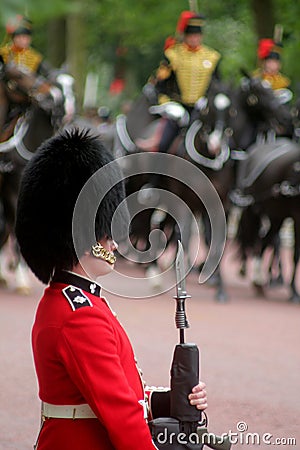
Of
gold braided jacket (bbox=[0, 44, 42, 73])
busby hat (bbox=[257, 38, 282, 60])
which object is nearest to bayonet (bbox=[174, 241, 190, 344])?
gold braided jacket (bbox=[0, 44, 42, 73])

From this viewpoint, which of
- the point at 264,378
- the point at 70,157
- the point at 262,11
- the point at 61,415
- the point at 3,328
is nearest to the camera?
the point at 61,415

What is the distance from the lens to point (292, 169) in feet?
37.5

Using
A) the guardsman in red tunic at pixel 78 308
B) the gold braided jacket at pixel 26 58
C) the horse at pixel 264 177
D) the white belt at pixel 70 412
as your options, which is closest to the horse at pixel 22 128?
the gold braided jacket at pixel 26 58

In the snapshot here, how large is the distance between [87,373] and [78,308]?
21cm

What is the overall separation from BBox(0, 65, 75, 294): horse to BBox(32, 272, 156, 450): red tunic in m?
7.83

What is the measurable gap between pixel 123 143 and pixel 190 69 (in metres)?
1.66

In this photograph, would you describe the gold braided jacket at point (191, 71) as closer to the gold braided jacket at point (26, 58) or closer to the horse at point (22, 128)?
the horse at point (22, 128)

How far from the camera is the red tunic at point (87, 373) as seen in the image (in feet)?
9.53

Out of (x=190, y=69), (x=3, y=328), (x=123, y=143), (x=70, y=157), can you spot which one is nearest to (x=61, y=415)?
(x=70, y=157)

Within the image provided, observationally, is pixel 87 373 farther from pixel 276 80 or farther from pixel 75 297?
pixel 276 80

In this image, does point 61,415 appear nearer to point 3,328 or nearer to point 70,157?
point 70,157

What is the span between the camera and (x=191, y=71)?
12.0 meters

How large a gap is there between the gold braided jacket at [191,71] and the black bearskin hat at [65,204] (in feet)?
28.2

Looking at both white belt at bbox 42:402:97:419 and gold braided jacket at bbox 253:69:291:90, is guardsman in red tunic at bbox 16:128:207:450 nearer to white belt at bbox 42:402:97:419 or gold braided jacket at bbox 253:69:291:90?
white belt at bbox 42:402:97:419
